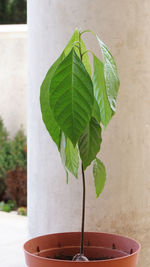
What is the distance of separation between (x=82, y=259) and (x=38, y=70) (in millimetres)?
988

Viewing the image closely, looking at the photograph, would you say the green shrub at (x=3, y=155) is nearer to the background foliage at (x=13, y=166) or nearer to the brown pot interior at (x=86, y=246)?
the background foliage at (x=13, y=166)

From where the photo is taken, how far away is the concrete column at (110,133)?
7.98 ft

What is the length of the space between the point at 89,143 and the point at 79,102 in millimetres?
208

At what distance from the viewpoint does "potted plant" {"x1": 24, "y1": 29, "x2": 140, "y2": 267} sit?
170 cm

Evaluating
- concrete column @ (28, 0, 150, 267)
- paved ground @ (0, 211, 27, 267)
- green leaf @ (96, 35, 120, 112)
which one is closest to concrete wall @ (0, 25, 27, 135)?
paved ground @ (0, 211, 27, 267)

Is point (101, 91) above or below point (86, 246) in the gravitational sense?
above

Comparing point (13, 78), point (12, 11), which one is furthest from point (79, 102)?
point (12, 11)

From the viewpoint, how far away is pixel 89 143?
6.08 feet

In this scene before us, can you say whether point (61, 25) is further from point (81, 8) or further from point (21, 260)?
point (21, 260)

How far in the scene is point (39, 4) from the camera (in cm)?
252

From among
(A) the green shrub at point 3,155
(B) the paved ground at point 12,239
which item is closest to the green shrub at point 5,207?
(A) the green shrub at point 3,155

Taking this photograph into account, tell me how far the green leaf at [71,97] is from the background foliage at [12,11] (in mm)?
12237

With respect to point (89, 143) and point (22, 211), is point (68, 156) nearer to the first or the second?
point (89, 143)

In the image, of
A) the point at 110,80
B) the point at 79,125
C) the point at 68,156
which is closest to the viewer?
the point at 79,125
